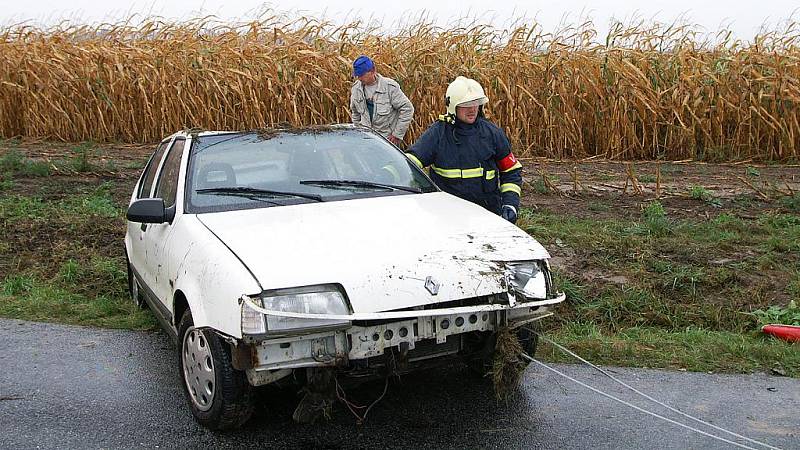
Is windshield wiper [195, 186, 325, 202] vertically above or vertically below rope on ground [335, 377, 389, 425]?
above

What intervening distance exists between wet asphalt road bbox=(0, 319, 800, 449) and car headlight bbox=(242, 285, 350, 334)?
76cm

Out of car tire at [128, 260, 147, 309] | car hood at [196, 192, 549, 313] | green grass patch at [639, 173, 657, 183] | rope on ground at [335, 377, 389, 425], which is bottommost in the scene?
rope on ground at [335, 377, 389, 425]

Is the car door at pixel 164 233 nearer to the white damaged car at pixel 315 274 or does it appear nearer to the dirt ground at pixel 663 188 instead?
the white damaged car at pixel 315 274

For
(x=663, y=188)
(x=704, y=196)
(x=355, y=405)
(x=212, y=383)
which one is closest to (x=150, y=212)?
(x=212, y=383)

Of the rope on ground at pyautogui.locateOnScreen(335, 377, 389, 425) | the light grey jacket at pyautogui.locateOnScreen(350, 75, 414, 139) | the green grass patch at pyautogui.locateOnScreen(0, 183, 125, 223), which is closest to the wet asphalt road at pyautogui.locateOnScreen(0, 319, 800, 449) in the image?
the rope on ground at pyautogui.locateOnScreen(335, 377, 389, 425)

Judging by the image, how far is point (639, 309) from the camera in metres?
6.84

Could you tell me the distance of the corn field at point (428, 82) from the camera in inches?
540

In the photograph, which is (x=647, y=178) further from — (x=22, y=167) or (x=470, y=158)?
(x=22, y=167)

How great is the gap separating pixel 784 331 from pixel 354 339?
3.46 metres

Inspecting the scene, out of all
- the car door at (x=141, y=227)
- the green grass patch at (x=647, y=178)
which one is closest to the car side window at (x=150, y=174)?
the car door at (x=141, y=227)

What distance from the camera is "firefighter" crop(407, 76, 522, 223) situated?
6.53 meters

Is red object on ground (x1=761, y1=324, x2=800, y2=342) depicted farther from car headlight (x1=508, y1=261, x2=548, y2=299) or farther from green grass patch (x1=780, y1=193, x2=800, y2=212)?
green grass patch (x1=780, y1=193, x2=800, y2=212)

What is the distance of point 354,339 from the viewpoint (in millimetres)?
4215

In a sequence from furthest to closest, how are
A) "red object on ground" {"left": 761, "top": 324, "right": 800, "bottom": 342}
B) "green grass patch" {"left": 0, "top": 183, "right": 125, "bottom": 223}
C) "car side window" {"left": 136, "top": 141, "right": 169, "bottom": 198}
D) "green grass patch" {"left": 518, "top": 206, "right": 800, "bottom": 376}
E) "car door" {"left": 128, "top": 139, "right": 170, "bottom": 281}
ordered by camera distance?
"green grass patch" {"left": 0, "top": 183, "right": 125, "bottom": 223}, "car side window" {"left": 136, "top": 141, "right": 169, "bottom": 198}, "car door" {"left": 128, "top": 139, "right": 170, "bottom": 281}, "red object on ground" {"left": 761, "top": 324, "right": 800, "bottom": 342}, "green grass patch" {"left": 518, "top": 206, "right": 800, "bottom": 376}
